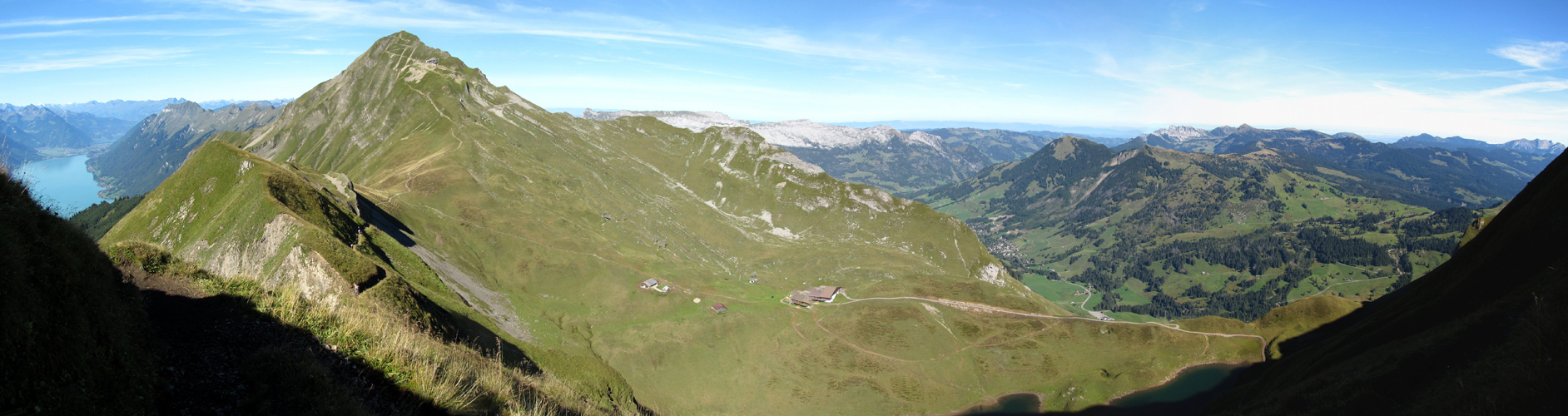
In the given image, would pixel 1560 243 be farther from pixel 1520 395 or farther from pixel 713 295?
pixel 713 295

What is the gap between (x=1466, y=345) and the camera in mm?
52156

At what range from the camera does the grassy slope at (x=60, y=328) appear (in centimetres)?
775

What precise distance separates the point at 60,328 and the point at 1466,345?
88872 millimetres

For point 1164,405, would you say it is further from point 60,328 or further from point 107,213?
point 107,213

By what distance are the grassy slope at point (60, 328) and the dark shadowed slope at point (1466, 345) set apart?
6279 cm

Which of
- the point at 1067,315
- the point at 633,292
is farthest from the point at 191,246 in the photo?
the point at 1067,315

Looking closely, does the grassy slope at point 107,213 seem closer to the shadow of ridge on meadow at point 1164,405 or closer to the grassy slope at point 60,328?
the grassy slope at point 60,328

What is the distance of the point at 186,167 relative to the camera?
69188 millimetres

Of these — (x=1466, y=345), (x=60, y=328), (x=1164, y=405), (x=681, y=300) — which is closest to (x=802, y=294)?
(x=681, y=300)

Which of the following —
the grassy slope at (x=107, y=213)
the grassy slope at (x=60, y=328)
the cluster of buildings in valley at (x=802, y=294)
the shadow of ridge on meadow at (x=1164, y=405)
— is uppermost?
the grassy slope at (x=60, y=328)

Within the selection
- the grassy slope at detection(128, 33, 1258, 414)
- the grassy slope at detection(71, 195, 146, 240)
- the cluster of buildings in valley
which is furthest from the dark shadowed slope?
the grassy slope at detection(71, 195, 146, 240)

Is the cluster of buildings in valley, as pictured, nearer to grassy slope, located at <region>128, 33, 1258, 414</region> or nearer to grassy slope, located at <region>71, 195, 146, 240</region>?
grassy slope, located at <region>128, 33, 1258, 414</region>

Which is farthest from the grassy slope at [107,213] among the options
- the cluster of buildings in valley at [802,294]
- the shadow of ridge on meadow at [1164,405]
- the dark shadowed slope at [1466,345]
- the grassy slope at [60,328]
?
the dark shadowed slope at [1466,345]

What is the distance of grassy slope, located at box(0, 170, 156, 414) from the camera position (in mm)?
7746
